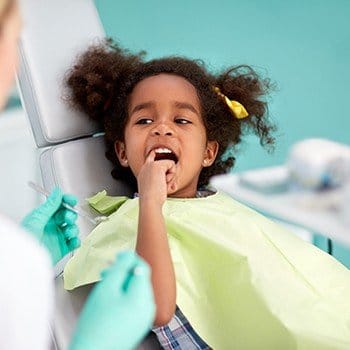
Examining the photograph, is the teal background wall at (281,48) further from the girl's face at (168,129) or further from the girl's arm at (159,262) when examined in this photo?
the girl's arm at (159,262)

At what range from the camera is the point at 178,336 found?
1.30 metres

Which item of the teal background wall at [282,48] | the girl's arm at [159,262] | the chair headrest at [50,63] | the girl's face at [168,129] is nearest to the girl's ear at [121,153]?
the girl's face at [168,129]

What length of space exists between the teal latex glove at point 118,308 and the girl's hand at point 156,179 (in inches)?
15.9

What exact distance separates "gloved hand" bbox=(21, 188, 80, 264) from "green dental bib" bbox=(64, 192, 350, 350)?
2.8 inches

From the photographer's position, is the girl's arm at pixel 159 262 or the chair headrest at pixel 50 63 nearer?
the girl's arm at pixel 159 262

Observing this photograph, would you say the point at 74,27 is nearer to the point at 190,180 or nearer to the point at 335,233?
the point at 190,180

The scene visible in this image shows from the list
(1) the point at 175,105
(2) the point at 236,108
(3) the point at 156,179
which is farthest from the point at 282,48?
(3) the point at 156,179

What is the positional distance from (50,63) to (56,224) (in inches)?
14.6

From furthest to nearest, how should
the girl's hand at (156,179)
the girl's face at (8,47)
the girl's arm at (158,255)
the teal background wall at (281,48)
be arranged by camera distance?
the teal background wall at (281,48) → the girl's hand at (156,179) → the girl's arm at (158,255) → the girl's face at (8,47)

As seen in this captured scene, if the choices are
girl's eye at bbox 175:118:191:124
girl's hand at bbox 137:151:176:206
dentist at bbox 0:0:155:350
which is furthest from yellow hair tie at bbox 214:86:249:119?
dentist at bbox 0:0:155:350

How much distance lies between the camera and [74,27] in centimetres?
168

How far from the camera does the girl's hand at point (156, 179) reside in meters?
1.27

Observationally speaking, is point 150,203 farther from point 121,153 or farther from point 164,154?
point 121,153

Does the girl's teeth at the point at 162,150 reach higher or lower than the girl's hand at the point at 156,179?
higher
